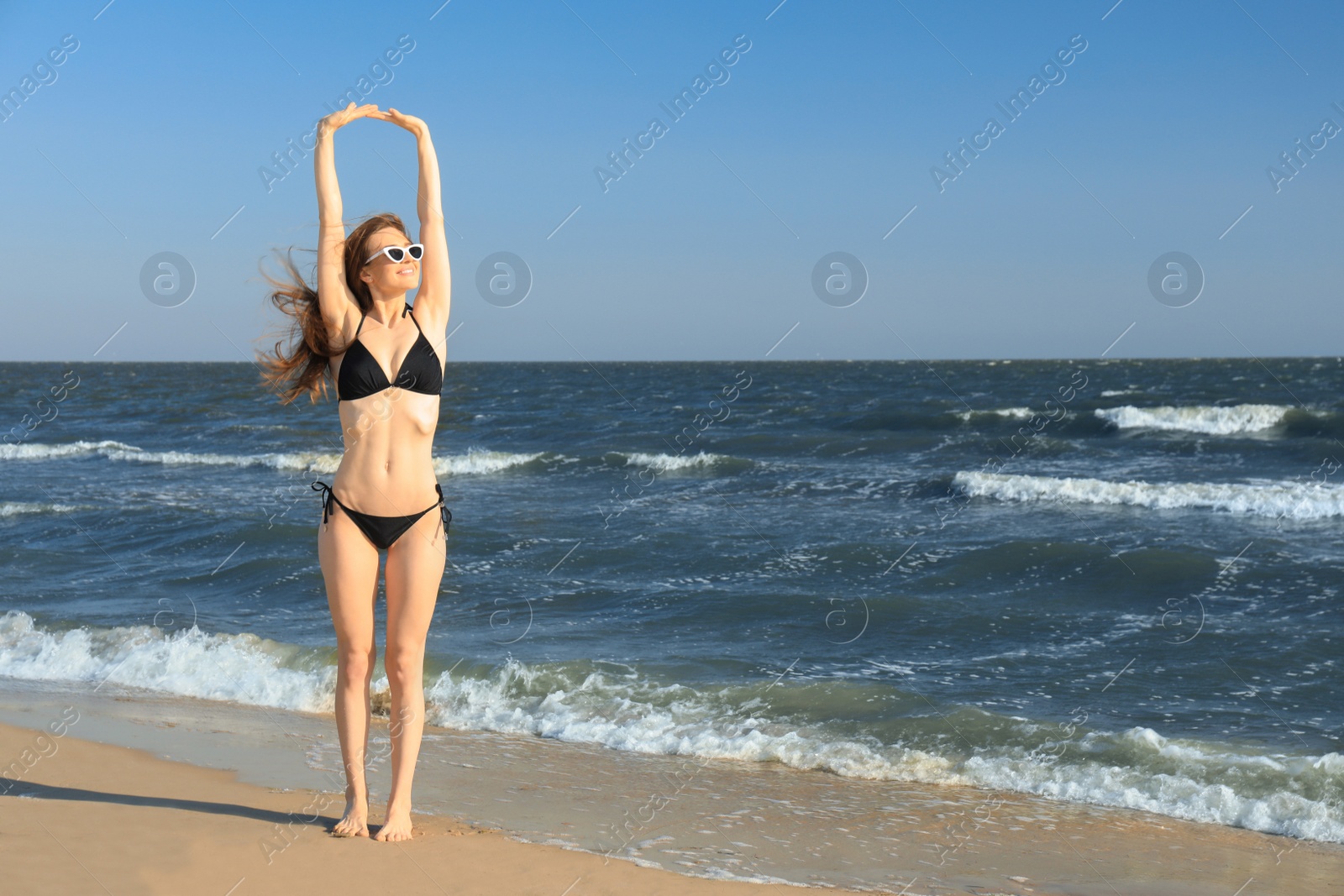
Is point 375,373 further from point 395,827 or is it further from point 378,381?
point 395,827

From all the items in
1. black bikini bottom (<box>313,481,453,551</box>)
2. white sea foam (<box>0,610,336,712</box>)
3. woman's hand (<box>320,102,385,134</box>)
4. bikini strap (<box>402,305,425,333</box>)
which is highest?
woman's hand (<box>320,102,385,134</box>)

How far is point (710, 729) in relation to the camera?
603cm

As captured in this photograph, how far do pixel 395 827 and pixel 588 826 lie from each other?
93 centimetres

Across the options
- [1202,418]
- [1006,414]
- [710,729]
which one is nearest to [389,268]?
[710,729]

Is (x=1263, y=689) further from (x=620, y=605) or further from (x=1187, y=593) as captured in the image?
(x=620, y=605)

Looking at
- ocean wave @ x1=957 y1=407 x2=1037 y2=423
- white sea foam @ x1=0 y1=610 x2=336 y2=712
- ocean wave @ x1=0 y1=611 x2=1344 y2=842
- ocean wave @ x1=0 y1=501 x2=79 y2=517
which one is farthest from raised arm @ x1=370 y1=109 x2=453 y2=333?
ocean wave @ x1=957 y1=407 x2=1037 y2=423

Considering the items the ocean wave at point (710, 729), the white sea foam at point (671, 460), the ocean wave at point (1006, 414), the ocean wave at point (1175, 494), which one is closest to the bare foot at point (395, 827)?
the ocean wave at point (710, 729)

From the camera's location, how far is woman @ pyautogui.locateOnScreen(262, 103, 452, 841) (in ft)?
11.4

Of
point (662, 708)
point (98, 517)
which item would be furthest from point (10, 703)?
point (98, 517)

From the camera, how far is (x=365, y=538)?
139 inches

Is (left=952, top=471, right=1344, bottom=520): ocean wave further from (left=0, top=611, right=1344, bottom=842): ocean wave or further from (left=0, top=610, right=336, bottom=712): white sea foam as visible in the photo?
(left=0, top=610, right=336, bottom=712): white sea foam

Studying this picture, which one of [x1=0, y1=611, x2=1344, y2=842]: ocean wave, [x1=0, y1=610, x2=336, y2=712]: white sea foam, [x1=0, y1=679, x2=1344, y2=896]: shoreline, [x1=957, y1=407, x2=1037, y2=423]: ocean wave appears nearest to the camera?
[x1=0, y1=679, x2=1344, y2=896]: shoreline

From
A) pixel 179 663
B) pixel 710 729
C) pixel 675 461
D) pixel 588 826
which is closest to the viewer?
pixel 588 826

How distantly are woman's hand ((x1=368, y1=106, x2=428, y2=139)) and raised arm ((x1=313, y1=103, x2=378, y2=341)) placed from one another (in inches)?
3.8
